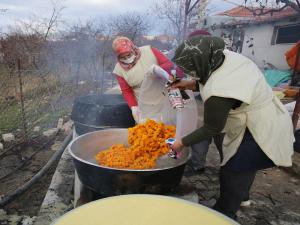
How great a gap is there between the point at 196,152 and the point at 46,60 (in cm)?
650

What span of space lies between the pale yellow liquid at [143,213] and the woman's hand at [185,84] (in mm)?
1191

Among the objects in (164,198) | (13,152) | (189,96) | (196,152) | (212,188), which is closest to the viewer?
(164,198)

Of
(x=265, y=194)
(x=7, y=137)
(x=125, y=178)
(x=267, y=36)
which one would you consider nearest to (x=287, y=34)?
(x=267, y=36)

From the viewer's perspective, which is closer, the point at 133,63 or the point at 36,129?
the point at 133,63

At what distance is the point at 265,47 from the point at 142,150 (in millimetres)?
15452

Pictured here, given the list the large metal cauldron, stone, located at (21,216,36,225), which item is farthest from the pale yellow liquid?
stone, located at (21,216,36,225)

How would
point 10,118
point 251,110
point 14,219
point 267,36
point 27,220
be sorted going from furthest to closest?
point 267,36 < point 10,118 < point 14,219 < point 27,220 < point 251,110

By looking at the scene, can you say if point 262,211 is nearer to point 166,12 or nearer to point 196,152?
point 196,152

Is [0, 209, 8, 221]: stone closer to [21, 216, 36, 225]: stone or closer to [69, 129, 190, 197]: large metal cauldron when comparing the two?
[21, 216, 36, 225]: stone

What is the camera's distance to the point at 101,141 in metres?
3.10

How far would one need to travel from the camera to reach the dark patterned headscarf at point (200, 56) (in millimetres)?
1940

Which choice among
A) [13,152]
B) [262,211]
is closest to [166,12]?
[13,152]

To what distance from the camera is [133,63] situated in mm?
3566

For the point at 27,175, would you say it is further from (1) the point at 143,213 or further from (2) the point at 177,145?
(1) the point at 143,213
